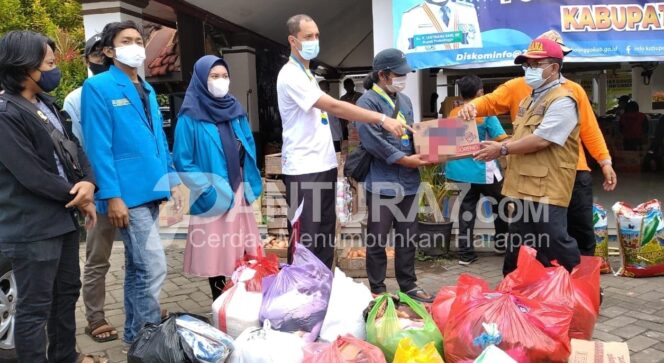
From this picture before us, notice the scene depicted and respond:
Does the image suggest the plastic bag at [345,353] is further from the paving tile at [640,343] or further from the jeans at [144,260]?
the paving tile at [640,343]

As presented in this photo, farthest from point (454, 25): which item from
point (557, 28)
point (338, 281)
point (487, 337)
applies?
point (487, 337)

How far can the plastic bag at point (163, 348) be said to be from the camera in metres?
2.51

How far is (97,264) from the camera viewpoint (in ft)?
11.5

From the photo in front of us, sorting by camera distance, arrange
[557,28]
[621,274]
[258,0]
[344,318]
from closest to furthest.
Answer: [344,318] < [621,274] < [557,28] < [258,0]

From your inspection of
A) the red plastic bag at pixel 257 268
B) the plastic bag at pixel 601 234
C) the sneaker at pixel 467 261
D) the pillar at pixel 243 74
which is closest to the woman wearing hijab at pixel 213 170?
the red plastic bag at pixel 257 268

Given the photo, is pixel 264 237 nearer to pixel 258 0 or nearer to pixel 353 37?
pixel 258 0

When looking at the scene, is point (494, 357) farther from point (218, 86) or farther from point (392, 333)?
point (218, 86)

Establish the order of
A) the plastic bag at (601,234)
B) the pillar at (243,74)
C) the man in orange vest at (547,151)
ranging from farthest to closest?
the pillar at (243,74) → the plastic bag at (601,234) → the man in orange vest at (547,151)

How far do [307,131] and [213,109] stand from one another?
0.64 meters

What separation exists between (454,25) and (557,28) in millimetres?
998

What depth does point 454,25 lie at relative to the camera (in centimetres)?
530

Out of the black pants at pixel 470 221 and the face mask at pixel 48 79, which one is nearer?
the face mask at pixel 48 79

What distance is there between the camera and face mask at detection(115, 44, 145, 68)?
3082 mm

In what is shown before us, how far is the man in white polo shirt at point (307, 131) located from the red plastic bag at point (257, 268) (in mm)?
373
